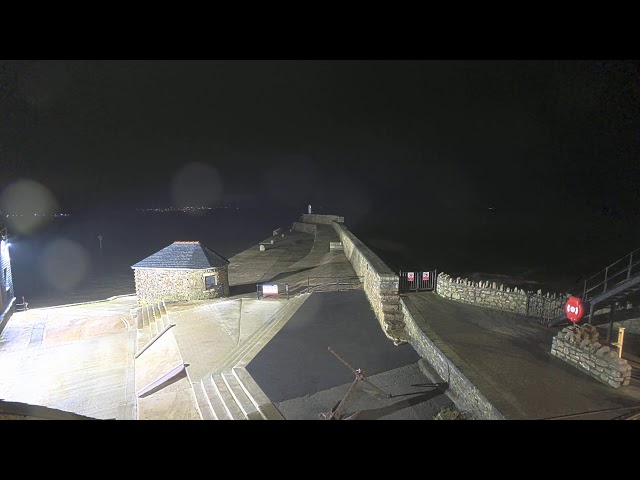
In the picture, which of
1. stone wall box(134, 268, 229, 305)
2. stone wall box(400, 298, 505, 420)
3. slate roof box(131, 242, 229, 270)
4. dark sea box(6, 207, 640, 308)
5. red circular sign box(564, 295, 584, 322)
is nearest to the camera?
stone wall box(400, 298, 505, 420)

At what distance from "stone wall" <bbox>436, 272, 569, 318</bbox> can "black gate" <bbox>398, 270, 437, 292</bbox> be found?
0.83 metres

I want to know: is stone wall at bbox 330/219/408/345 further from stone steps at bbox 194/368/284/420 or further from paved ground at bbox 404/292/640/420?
stone steps at bbox 194/368/284/420

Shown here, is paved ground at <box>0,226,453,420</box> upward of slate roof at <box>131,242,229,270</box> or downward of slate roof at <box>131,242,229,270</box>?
downward

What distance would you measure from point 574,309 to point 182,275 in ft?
51.9

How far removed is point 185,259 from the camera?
17641 millimetres

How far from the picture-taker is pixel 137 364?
12.4 meters

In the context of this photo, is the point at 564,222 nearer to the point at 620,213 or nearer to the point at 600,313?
the point at 620,213

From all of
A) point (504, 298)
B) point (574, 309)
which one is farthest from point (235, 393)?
point (504, 298)

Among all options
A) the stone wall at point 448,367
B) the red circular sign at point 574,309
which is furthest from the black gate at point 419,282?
the red circular sign at point 574,309

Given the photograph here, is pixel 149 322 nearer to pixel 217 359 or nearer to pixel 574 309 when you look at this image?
pixel 217 359

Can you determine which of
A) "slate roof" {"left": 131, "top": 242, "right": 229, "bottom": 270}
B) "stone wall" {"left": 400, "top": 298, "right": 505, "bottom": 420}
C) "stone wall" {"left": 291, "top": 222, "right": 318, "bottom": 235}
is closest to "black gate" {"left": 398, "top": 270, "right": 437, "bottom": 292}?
"stone wall" {"left": 400, "top": 298, "right": 505, "bottom": 420}

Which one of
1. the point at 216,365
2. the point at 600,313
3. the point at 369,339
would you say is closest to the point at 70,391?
the point at 216,365

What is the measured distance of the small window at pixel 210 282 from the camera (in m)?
17.3

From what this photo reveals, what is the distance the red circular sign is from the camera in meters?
11.5
